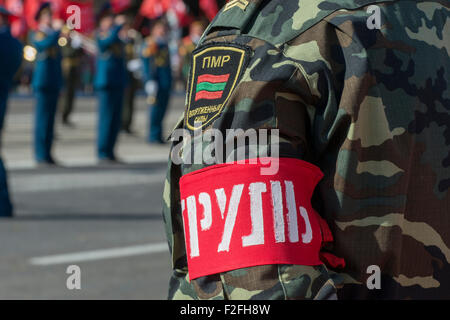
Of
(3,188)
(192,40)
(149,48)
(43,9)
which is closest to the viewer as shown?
(3,188)

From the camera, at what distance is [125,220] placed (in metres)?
8.22

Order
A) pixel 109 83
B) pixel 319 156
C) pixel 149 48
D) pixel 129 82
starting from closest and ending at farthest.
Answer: pixel 319 156 < pixel 109 83 < pixel 149 48 < pixel 129 82

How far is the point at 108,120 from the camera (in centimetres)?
1273

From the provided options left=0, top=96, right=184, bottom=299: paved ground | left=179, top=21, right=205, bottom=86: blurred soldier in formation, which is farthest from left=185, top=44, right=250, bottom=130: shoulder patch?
left=179, top=21, right=205, bottom=86: blurred soldier in formation

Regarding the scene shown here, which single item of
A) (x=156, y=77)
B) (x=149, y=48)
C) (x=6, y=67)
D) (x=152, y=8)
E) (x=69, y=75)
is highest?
(x=152, y=8)

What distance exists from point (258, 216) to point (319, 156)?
0.17 metres

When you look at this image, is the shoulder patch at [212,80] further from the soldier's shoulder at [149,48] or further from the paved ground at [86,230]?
the soldier's shoulder at [149,48]

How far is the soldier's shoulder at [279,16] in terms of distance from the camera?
5.52 ft

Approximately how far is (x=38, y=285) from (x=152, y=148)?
878cm

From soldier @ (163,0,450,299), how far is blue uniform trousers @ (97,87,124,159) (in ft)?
35.7

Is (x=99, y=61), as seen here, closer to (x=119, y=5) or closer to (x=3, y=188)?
(x=119, y=5)

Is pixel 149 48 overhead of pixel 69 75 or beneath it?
overhead

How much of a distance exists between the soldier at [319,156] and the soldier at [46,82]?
34.2 ft

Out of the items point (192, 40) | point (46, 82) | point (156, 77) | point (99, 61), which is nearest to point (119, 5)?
point (156, 77)
